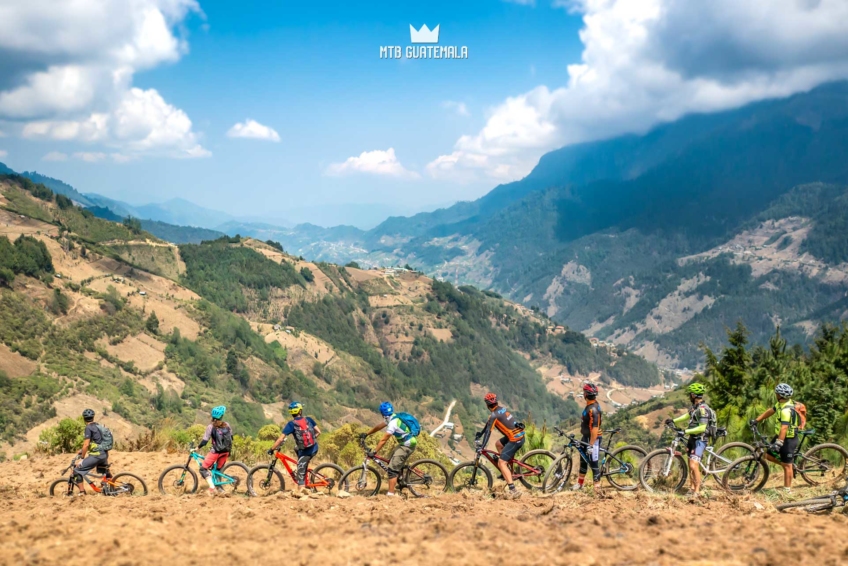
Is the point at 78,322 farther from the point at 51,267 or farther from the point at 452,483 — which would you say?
the point at 452,483

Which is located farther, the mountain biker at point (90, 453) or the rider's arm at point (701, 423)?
the mountain biker at point (90, 453)

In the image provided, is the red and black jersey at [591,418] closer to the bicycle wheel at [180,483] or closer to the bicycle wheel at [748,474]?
the bicycle wheel at [748,474]

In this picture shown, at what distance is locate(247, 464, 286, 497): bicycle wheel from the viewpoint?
1362 cm

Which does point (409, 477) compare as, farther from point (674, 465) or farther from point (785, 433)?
point (785, 433)

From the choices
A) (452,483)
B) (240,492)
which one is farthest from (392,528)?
(240,492)

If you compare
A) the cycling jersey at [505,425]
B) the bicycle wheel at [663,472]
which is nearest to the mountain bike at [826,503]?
the bicycle wheel at [663,472]

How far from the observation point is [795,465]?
1250 cm

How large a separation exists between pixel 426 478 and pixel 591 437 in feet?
12.8

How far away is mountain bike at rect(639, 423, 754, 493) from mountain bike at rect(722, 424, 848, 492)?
19 cm

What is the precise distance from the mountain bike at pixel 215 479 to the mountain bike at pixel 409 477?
108 inches

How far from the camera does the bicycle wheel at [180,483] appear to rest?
45.8 feet

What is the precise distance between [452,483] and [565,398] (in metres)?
182

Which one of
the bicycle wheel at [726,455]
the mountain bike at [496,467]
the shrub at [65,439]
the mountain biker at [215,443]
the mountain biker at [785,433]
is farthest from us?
the shrub at [65,439]

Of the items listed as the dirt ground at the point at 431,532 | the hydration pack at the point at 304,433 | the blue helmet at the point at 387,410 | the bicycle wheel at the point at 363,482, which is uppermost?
the blue helmet at the point at 387,410
